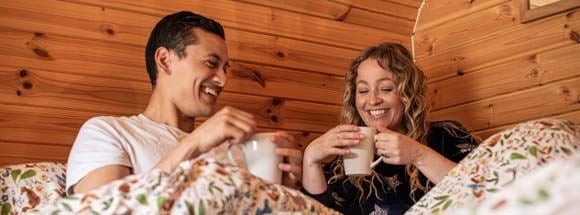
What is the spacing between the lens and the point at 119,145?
5.00 feet

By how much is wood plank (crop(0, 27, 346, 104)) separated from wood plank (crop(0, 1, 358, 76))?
0.01 meters

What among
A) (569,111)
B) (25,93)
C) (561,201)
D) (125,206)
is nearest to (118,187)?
(125,206)

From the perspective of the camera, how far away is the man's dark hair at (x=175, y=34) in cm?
169

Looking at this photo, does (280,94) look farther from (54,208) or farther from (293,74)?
(54,208)

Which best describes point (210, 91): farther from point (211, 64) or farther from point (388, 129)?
point (388, 129)

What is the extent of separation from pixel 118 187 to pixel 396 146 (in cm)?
79

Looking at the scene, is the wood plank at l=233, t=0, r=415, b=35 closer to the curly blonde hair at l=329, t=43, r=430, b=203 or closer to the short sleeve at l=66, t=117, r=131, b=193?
the curly blonde hair at l=329, t=43, r=430, b=203

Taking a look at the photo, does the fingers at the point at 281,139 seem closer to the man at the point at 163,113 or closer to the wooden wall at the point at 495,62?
the man at the point at 163,113

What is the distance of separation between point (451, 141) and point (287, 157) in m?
0.70

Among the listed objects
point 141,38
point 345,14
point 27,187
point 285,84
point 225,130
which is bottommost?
point 27,187

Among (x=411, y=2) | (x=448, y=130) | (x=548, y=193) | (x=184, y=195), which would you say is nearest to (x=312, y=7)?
(x=411, y=2)

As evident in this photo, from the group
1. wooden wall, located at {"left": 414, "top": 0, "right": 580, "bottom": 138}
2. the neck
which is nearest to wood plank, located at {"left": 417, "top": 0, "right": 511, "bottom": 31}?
wooden wall, located at {"left": 414, "top": 0, "right": 580, "bottom": 138}

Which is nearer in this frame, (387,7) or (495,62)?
(495,62)

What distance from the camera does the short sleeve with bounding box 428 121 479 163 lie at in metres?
1.85
